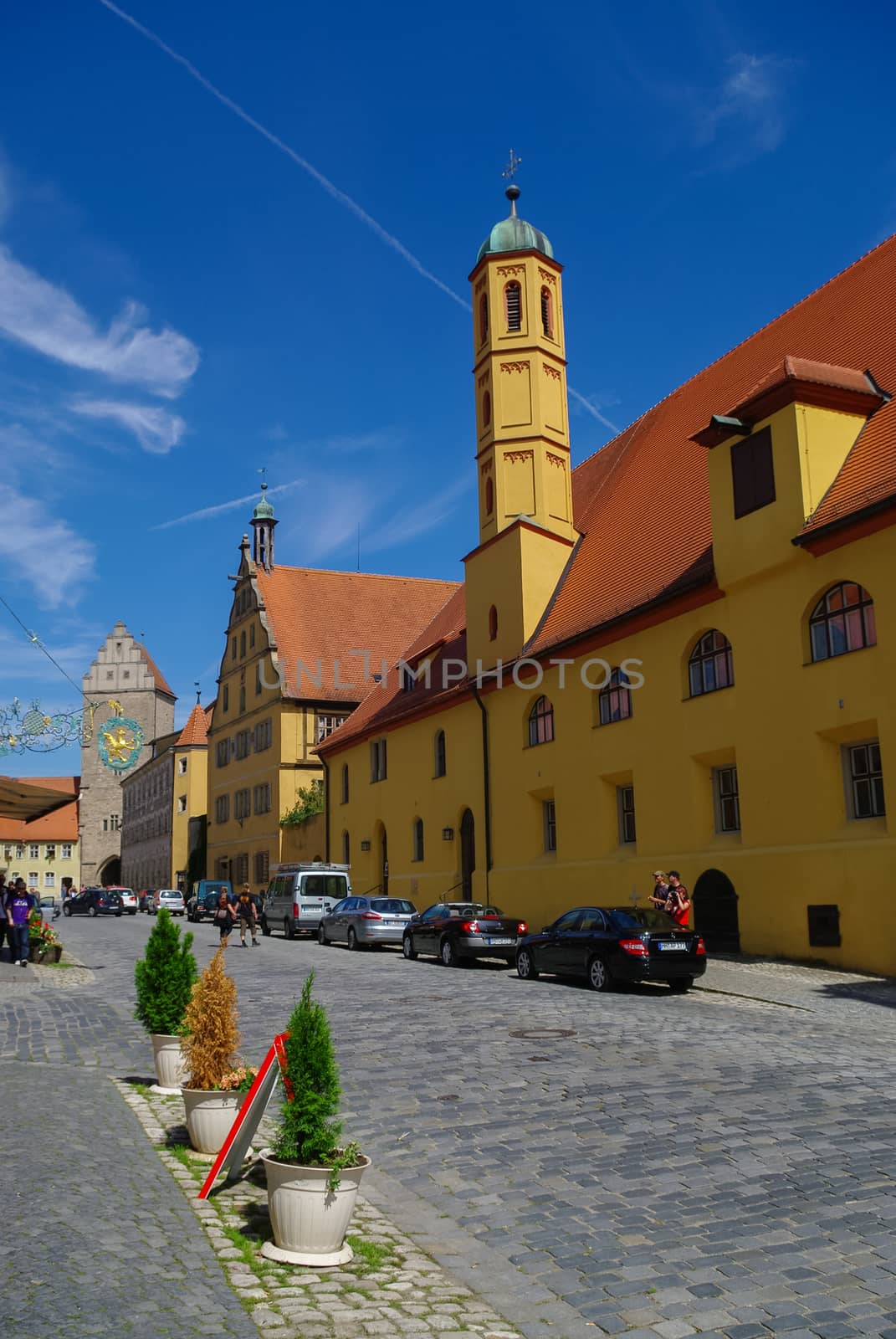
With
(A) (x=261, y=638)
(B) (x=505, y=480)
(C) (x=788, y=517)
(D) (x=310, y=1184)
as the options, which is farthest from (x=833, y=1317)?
(A) (x=261, y=638)

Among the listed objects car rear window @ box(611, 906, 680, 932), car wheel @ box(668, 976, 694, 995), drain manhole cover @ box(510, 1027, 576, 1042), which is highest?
car rear window @ box(611, 906, 680, 932)

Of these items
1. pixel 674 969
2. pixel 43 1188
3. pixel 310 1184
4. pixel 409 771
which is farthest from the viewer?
pixel 409 771

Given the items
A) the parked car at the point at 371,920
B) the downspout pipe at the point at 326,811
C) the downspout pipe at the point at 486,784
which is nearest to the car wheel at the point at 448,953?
the parked car at the point at 371,920

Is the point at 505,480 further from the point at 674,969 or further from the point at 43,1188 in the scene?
the point at 43,1188

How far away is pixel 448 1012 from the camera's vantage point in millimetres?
15234

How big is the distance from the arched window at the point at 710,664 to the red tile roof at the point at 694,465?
1.15 metres

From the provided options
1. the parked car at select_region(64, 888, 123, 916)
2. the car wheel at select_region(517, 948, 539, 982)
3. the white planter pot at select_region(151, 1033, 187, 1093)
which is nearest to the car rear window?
the car wheel at select_region(517, 948, 539, 982)

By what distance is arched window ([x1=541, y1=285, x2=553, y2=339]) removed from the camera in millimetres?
34688

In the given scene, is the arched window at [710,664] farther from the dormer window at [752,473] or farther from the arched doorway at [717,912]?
the arched doorway at [717,912]

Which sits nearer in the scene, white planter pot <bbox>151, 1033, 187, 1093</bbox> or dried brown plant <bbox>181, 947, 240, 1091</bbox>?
dried brown plant <bbox>181, 947, 240, 1091</bbox>

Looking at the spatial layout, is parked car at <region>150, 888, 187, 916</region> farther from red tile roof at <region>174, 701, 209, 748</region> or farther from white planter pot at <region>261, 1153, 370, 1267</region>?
white planter pot at <region>261, 1153, 370, 1267</region>

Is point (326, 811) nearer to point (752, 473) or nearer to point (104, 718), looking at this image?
point (752, 473)

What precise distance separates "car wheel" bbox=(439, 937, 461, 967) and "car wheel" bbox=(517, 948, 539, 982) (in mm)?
3273

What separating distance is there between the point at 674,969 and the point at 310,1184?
1242 centimetres
